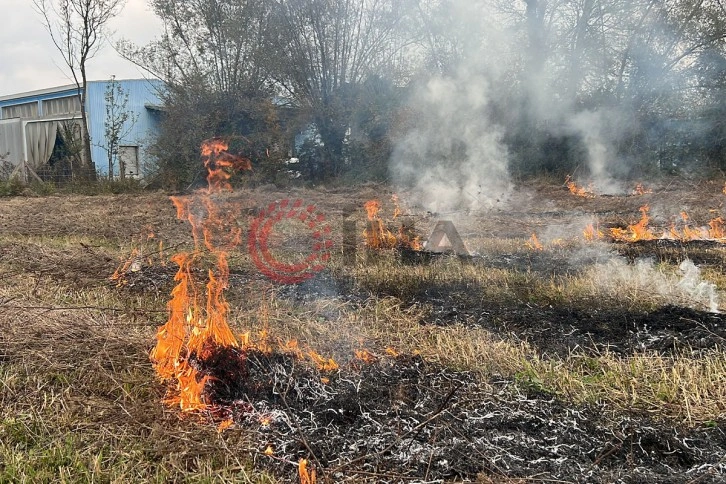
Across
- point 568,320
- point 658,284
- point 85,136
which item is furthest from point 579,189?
point 85,136

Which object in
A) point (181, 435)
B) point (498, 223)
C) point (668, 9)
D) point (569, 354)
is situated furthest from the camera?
point (668, 9)

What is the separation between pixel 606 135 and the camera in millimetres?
16500

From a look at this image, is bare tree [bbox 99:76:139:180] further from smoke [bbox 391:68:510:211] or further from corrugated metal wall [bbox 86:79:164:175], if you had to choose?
smoke [bbox 391:68:510:211]

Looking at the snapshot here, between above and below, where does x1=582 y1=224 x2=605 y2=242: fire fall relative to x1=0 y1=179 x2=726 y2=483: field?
above

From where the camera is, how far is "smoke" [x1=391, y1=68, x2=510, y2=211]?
13203 mm

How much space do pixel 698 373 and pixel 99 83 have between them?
24798mm

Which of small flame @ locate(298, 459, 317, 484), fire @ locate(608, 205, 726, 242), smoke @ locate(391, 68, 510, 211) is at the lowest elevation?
small flame @ locate(298, 459, 317, 484)

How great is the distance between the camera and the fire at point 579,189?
15.2m

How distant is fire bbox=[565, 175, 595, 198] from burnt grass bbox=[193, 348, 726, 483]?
12.7 meters

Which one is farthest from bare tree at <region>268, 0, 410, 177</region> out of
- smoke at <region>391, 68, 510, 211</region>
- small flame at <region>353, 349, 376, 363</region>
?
small flame at <region>353, 349, 376, 363</region>

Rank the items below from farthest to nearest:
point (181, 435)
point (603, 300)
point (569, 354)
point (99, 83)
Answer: point (99, 83), point (603, 300), point (569, 354), point (181, 435)

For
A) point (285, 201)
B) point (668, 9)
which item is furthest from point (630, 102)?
point (285, 201)

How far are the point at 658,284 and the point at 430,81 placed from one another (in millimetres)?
9739

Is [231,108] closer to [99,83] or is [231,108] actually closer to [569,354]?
[99,83]
